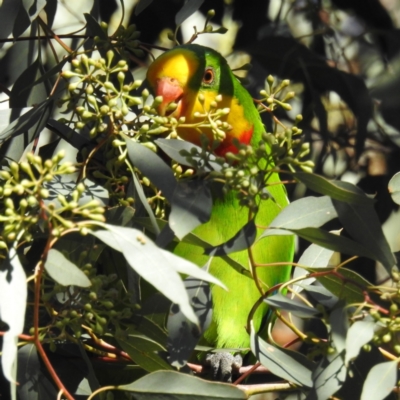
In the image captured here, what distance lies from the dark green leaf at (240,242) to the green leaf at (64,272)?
0.66 ft

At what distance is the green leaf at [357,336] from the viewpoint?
1.03 metres

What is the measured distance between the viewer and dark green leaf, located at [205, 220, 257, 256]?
3.71 feet

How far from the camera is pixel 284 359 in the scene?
48.9 inches

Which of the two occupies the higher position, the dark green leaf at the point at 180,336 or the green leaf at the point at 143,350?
the dark green leaf at the point at 180,336

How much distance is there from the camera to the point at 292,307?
1.19 metres

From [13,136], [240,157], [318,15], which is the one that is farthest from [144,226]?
[318,15]

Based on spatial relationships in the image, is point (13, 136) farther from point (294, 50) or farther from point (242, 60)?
point (242, 60)

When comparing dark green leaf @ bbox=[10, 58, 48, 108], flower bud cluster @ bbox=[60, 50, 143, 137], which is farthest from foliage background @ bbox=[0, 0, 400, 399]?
flower bud cluster @ bbox=[60, 50, 143, 137]

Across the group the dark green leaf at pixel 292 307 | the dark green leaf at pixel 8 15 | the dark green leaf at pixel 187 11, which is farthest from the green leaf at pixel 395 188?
the dark green leaf at pixel 8 15

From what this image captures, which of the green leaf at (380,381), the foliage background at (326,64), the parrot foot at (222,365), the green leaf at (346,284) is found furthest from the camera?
the foliage background at (326,64)

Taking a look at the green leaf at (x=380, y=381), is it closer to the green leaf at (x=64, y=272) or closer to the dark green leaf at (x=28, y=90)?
the green leaf at (x=64, y=272)

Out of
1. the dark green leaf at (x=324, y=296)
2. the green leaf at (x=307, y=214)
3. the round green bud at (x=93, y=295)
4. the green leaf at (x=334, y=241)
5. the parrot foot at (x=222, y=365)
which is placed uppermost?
the green leaf at (x=307, y=214)

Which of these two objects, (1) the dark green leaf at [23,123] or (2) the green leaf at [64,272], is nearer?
(2) the green leaf at [64,272]

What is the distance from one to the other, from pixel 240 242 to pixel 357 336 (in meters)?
0.22
